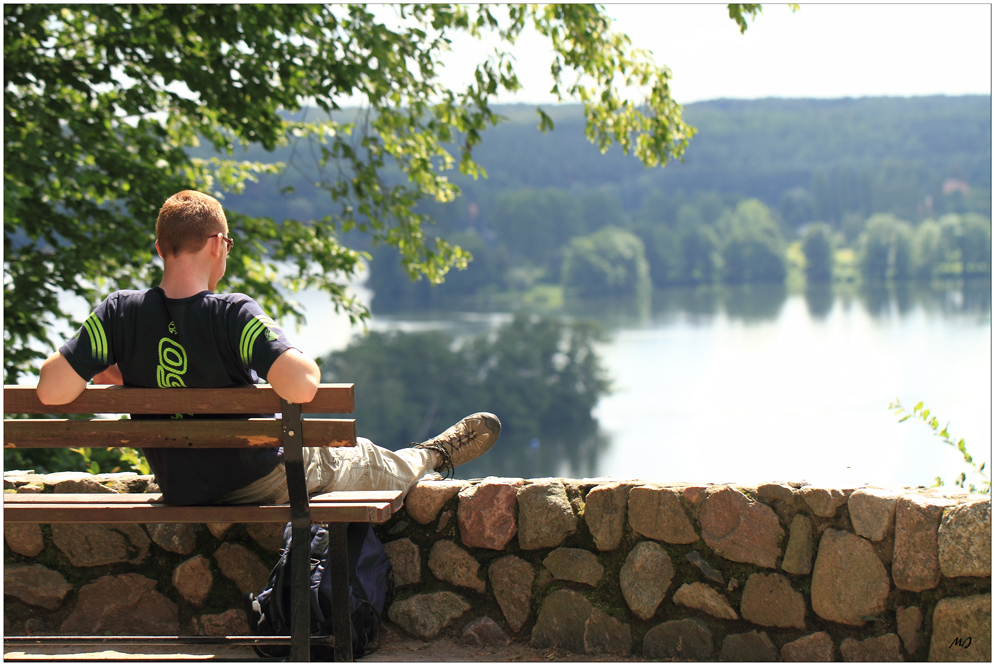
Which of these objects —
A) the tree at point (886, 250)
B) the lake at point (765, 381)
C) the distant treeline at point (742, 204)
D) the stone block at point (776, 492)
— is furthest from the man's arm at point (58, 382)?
the tree at point (886, 250)

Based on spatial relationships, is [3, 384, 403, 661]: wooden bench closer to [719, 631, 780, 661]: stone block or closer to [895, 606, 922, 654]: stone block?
[719, 631, 780, 661]: stone block

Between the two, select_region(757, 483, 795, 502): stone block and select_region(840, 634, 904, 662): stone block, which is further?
select_region(757, 483, 795, 502): stone block

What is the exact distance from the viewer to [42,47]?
17.4 ft

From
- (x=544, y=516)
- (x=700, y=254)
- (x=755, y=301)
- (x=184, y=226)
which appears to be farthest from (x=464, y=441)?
(x=700, y=254)

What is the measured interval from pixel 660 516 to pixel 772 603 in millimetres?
355

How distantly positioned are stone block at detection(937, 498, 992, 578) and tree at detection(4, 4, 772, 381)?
4138 mm

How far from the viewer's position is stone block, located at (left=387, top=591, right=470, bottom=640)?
231 cm

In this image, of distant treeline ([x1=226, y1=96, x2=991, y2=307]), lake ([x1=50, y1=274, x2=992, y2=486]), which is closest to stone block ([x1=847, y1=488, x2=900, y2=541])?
lake ([x1=50, y1=274, x2=992, y2=486])

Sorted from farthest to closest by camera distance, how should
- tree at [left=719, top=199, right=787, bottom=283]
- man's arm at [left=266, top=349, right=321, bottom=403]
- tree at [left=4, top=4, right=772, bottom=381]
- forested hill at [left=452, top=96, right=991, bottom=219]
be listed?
forested hill at [left=452, top=96, right=991, bottom=219] < tree at [left=719, top=199, right=787, bottom=283] < tree at [left=4, top=4, right=772, bottom=381] < man's arm at [left=266, top=349, right=321, bottom=403]

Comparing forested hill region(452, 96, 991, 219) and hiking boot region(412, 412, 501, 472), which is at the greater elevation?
forested hill region(452, 96, 991, 219)

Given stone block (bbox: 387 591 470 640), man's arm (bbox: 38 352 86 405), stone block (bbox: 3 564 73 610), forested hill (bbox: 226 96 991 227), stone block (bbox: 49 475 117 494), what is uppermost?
forested hill (bbox: 226 96 991 227)

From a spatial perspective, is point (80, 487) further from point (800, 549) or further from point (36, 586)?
point (800, 549)

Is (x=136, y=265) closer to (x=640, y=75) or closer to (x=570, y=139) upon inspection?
(x=640, y=75)

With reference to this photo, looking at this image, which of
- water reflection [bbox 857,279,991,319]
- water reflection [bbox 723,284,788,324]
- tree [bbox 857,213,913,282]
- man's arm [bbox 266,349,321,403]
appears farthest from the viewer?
tree [bbox 857,213,913,282]
